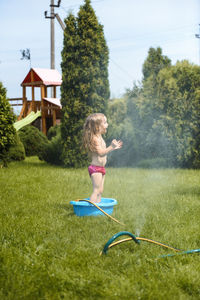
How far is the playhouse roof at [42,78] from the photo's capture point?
16656 mm

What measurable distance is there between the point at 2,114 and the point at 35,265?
6.00 metres

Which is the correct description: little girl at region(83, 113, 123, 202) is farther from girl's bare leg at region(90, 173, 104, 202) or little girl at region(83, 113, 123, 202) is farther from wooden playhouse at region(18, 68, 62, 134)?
wooden playhouse at region(18, 68, 62, 134)

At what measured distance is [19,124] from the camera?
13156 millimetres

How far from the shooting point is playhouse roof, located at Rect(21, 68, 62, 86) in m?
16.7

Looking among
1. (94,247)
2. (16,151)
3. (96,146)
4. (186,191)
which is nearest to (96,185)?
(96,146)

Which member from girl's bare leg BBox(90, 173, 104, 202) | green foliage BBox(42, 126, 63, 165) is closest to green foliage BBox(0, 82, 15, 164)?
green foliage BBox(42, 126, 63, 165)

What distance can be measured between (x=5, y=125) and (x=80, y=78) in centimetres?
208

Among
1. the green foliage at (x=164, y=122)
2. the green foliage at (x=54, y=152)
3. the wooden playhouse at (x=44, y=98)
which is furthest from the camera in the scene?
the wooden playhouse at (x=44, y=98)

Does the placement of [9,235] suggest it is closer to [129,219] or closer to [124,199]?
[129,219]

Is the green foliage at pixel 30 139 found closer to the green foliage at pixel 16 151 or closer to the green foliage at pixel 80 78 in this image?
the green foliage at pixel 16 151

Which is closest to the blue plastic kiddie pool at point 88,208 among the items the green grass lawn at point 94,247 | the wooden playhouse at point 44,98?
the green grass lawn at point 94,247

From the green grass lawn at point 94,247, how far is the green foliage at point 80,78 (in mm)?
3209

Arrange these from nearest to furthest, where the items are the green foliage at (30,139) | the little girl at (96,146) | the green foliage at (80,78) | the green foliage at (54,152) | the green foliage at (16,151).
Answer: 1. the little girl at (96,146)
2. the green foliage at (80,78)
3. the green foliage at (16,151)
4. the green foliage at (54,152)
5. the green foliage at (30,139)

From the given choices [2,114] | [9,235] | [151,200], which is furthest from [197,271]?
[2,114]
